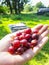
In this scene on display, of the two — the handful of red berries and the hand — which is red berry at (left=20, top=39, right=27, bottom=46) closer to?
the handful of red berries

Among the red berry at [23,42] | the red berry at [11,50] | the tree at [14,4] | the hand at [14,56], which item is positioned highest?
the red berry at [23,42]

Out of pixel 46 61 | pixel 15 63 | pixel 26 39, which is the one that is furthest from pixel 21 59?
pixel 46 61

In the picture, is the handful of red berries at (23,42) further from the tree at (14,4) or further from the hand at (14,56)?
the tree at (14,4)

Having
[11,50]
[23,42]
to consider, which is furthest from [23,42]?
[11,50]

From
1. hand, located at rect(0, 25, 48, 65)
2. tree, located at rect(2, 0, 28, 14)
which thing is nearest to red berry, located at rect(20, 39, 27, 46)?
hand, located at rect(0, 25, 48, 65)

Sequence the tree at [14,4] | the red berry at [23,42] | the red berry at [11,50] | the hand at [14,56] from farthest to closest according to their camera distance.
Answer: the tree at [14,4]
the red berry at [23,42]
the red berry at [11,50]
the hand at [14,56]

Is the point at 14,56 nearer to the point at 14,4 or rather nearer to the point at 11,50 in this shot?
the point at 11,50

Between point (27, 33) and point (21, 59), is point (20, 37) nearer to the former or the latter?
point (27, 33)

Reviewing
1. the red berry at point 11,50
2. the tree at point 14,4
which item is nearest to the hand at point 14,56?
the red berry at point 11,50

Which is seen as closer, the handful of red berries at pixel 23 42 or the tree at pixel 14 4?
the handful of red berries at pixel 23 42
